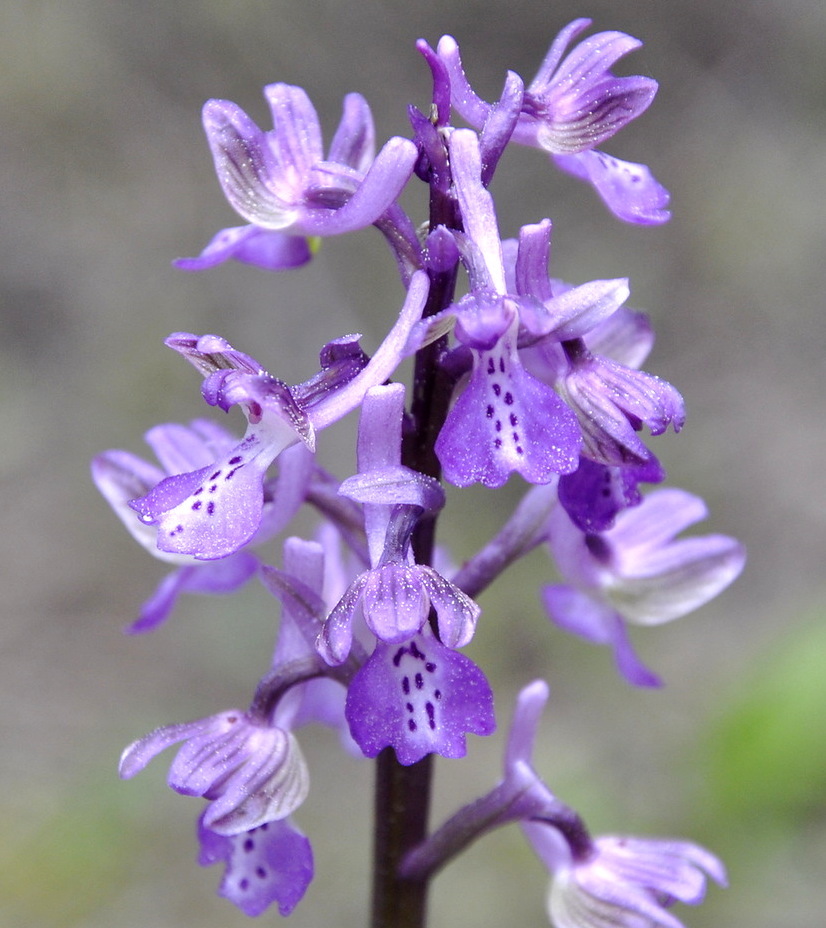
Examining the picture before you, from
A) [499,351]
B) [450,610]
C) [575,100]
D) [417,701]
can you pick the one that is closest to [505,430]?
[499,351]

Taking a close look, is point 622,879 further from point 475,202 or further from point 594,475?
point 475,202

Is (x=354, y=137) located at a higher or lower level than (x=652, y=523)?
higher

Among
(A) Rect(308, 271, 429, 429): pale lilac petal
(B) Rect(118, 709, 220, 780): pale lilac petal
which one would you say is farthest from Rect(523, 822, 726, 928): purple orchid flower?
(A) Rect(308, 271, 429, 429): pale lilac petal

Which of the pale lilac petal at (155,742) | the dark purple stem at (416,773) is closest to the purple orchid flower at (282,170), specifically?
the dark purple stem at (416,773)

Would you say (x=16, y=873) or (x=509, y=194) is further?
(x=509, y=194)

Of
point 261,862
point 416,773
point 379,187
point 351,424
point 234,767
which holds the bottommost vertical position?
point 351,424

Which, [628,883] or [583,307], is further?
[628,883]

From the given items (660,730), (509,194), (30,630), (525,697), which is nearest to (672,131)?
(509,194)

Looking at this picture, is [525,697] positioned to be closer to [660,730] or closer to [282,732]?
[282,732]

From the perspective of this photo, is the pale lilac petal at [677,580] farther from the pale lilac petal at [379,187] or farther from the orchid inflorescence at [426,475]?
the pale lilac petal at [379,187]
